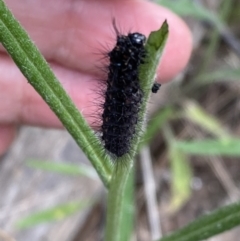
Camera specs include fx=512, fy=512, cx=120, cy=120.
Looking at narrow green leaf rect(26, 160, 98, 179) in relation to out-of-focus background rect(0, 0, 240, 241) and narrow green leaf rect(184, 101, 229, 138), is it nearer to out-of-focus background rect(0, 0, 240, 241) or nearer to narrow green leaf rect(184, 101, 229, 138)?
out-of-focus background rect(0, 0, 240, 241)

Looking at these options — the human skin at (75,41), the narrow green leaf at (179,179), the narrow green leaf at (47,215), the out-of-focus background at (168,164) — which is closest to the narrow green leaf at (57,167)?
the out-of-focus background at (168,164)

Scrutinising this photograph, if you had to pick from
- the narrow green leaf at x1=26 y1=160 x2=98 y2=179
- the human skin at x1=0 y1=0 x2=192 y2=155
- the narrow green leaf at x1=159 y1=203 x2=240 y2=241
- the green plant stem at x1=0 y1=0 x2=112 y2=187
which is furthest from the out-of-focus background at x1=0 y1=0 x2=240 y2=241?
the green plant stem at x1=0 y1=0 x2=112 y2=187

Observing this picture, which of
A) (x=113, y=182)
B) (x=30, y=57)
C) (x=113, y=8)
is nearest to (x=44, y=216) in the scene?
(x=113, y=8)

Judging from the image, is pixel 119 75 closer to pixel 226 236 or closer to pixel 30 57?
pixel 30 57

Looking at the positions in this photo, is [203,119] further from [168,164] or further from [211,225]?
[211,225]

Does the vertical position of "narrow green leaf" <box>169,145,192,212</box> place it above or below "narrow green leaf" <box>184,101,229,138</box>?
below
